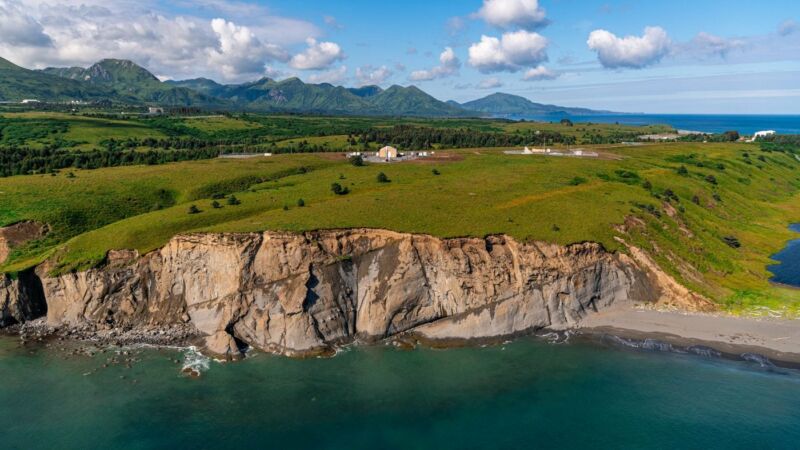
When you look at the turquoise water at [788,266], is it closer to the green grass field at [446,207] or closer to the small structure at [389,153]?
the green grass field at [446,207]

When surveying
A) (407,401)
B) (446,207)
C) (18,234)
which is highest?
(446,207)

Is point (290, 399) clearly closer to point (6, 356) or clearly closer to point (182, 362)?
point (182, 362)

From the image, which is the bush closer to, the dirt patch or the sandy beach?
the dirt patch

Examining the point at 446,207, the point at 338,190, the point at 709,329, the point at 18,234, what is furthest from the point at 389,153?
the point at 709,329

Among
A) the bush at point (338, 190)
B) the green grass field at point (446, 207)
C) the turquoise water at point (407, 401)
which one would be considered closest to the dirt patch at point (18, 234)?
the green grass field at point (446, 207)

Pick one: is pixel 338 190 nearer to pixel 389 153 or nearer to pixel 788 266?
pixel 389 153

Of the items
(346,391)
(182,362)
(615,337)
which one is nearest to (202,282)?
(182,362)
